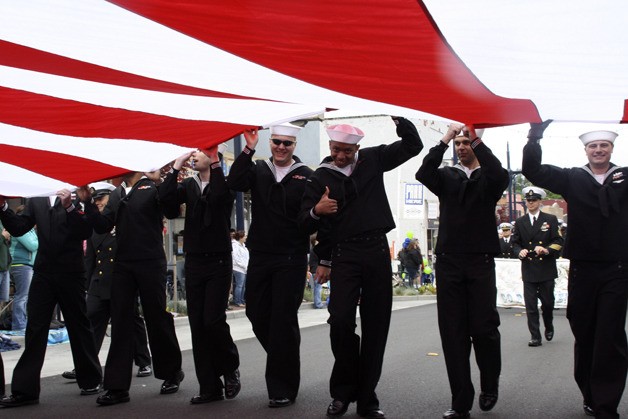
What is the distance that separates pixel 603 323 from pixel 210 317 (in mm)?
2946

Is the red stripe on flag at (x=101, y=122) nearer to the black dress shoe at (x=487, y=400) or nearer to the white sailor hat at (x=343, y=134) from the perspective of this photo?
the white sailor hat at (x=343, y=134)

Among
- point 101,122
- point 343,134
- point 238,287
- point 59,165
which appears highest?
point 101,122

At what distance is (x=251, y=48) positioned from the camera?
16.4 ft

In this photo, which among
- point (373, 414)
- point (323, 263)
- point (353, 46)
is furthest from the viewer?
point (323, 263)

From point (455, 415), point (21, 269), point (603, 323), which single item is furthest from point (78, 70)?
point (21, 269)

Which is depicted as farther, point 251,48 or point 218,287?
point 218,287

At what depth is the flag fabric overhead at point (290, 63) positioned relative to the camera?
4418mm

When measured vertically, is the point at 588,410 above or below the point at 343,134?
below

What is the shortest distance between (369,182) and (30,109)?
2491 millimetres

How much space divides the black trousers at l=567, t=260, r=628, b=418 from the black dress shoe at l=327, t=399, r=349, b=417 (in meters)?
1.69

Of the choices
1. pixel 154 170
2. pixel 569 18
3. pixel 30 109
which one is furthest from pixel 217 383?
pixel 569 18

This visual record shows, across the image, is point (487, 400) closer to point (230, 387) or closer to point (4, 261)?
point (230, 387)

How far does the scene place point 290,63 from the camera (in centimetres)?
516

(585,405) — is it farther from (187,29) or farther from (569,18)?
(187,29)
